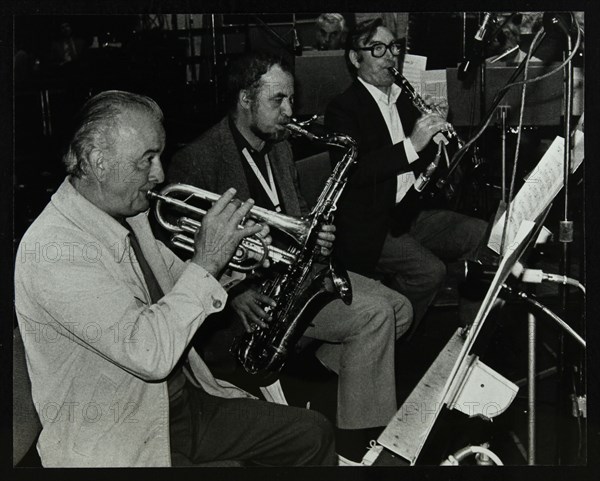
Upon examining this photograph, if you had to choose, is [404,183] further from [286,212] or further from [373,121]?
[286,212]

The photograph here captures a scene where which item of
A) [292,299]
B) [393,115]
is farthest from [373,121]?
[292,299]

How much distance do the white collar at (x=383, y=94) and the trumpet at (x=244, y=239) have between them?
49 cm

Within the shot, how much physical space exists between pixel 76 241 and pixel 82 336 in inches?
11.1

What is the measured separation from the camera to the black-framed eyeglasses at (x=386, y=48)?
2480mm

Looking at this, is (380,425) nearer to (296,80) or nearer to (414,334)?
(414,334)

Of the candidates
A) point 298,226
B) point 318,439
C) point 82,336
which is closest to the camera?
point 82,336

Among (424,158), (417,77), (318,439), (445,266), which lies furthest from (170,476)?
(417,77)

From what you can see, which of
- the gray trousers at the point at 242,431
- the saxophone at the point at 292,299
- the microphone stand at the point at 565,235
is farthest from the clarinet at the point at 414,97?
the gray trousers at the point at 242,431

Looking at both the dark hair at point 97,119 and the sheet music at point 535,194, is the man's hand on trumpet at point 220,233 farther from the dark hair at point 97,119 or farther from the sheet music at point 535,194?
the sheet music at point 535,194

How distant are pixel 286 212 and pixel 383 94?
519 millimetres

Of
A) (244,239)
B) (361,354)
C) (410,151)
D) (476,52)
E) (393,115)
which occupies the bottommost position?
(361,354)

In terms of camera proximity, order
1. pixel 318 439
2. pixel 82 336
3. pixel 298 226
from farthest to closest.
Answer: pixel 298 226 → pixel 318 439 → pixel 82 336

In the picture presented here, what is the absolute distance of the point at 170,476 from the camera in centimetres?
249

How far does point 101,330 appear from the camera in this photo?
6.77ft
